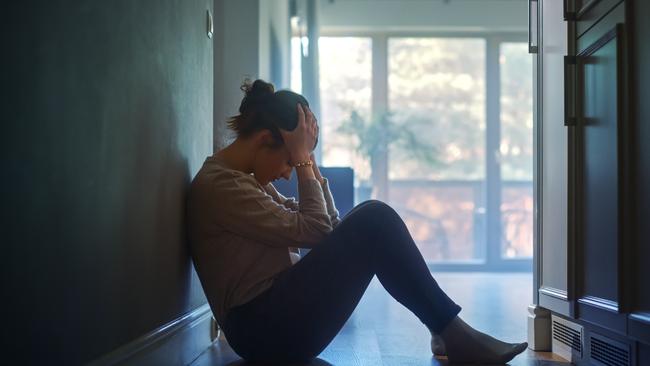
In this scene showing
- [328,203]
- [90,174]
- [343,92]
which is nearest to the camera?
[90,174]

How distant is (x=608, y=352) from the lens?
1.94 metres

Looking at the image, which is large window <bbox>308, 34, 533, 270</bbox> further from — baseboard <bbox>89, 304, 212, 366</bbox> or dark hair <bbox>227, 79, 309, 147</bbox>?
dark hair <bbox>227, 79, 309, 147</bbox>

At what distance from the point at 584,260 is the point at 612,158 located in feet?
1.19

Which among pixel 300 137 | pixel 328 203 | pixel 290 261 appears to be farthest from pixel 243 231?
pixel 328 203

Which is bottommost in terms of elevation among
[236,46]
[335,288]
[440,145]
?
[335,288]

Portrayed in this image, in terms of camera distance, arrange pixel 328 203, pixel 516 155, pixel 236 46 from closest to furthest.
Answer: pixel 328 203 < pixel 236 46 < pixel 516 155

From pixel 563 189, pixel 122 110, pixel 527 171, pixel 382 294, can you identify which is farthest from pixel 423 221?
pixel 122 110

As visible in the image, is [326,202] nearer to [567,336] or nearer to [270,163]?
[270,163]

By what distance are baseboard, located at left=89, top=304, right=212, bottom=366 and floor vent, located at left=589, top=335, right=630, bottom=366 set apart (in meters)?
1.16

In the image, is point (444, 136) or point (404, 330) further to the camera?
point (444, 136)

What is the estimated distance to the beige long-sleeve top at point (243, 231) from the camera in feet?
6.28

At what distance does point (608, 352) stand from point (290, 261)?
2.87ft

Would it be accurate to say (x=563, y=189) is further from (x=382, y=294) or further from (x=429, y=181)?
(x=429, y=181)

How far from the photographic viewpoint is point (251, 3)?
3.41 metres
